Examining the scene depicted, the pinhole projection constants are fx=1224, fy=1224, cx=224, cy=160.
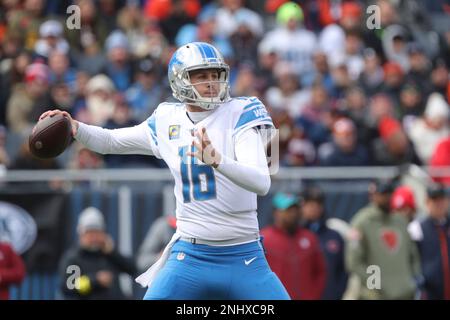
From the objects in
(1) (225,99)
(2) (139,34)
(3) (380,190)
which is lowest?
(3) (380,190)

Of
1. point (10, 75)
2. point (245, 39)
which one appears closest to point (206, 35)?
point (245, 39)

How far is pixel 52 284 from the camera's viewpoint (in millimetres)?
10672

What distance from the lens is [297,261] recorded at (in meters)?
10.3

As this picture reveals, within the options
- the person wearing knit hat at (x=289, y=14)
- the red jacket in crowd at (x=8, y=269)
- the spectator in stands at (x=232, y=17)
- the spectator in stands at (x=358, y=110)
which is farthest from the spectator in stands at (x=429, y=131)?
the red jacket in crowd at (x=8, y=269)

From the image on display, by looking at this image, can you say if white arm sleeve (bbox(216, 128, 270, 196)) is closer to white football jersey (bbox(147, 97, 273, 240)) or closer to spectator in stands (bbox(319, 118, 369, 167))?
white football jersey (bbox(147, 97, 273, 240))

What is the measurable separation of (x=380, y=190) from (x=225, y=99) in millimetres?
4097

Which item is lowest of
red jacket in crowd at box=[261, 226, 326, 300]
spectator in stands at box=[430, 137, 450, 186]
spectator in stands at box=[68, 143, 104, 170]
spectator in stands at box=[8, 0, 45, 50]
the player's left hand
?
red jacket in crowd at box=[261, 226, 326, 300]

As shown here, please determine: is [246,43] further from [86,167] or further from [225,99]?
[225,99]

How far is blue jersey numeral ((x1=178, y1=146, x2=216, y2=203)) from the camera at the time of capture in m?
6.54

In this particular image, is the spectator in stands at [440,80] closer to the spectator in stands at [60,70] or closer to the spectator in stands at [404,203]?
the spectator in stands at [404,203]

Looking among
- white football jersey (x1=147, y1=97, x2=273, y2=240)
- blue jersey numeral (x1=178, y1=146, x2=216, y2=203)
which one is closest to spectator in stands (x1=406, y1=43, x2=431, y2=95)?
white football jersey (x1=147, y1=97, x2=273, y2=240)

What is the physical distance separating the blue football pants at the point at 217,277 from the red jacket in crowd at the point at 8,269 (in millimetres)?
3226

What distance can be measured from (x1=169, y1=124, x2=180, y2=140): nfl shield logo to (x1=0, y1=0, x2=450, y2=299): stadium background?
4062 mm

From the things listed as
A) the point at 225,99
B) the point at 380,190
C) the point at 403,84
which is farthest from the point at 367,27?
the point at 225,99
